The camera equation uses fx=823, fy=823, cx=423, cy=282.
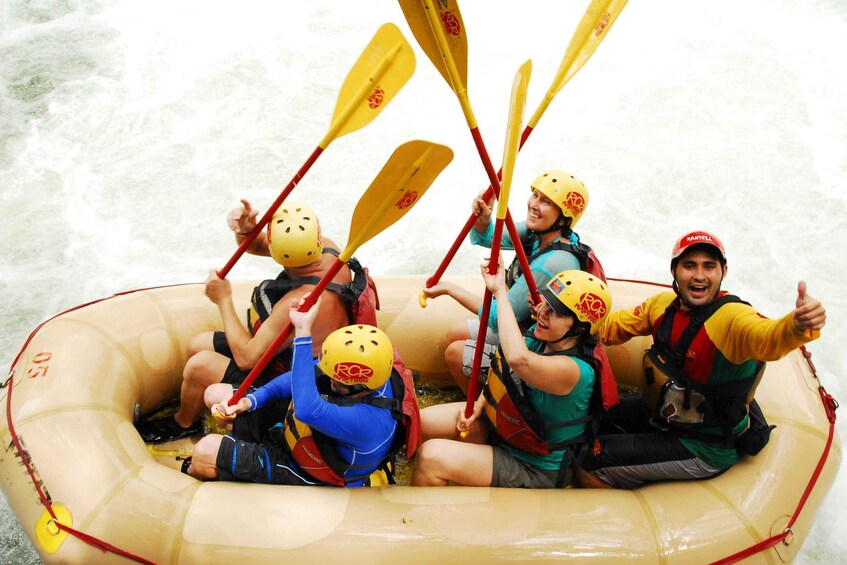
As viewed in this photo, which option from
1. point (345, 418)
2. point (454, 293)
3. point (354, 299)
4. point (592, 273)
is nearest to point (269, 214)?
point (354, 299)

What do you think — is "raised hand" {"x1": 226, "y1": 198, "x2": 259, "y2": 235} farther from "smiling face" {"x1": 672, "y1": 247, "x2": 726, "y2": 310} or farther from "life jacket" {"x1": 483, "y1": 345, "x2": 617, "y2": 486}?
"smiling face" {"x1": 672, "y1": 247, "x2": 726, "y2": 310}

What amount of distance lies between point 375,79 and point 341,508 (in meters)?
1.39

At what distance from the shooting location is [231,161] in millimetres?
6324

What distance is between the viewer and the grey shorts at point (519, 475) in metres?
2.76

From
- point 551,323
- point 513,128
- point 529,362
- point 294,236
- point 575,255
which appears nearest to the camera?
point 513,128

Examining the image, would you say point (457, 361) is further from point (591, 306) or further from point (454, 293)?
point (591, 306)

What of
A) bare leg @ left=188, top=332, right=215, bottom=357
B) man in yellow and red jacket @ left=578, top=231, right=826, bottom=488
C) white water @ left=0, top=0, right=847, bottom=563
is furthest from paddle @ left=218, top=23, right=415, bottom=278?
white water @ left=0, top=0, right=847, bottom=563

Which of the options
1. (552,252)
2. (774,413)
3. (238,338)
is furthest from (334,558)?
(774,413)

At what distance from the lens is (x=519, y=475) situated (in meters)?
2.76

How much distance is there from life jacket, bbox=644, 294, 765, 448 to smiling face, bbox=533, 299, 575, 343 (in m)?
0.40

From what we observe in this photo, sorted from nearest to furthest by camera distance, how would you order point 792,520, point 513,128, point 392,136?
point 513,128, point 792,520, point 392,136

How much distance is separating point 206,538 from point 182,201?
12.9 feet

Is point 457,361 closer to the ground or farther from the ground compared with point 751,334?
closer to the ground

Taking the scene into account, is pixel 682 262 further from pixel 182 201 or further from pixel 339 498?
pixel 182 201
